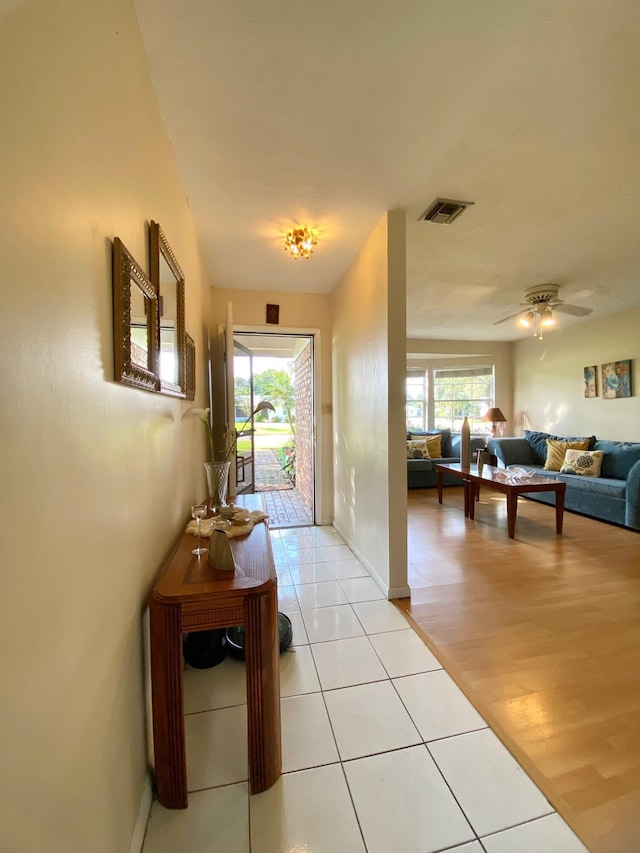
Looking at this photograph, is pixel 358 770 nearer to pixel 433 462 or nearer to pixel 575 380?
pixel 433 462

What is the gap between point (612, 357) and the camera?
183 inches

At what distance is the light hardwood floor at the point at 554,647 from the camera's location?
45.7 inches

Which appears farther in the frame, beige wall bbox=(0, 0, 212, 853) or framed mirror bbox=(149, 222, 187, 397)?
framed mirror bbox=(149, 222, 187, 397)

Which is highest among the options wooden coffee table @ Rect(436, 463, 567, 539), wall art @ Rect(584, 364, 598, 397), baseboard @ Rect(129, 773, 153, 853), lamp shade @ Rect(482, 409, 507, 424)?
wall art @ Rect(584, 364, 598, 397)

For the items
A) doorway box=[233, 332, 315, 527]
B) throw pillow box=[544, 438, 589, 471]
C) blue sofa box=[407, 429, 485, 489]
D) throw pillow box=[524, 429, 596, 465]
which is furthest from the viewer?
blue sofa box=[407, 429, 485, 489]

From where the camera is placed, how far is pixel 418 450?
5.61 meters

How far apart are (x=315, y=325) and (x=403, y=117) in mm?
2255

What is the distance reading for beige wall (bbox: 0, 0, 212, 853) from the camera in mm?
506

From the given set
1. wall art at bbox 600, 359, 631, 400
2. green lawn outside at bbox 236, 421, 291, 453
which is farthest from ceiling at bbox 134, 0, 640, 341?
green lawn outside at bbox 236, 421, 291, 453

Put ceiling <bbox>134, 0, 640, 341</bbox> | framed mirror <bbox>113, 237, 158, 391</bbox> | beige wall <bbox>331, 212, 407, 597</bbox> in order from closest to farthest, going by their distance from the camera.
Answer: framed mirror <bbox>113, 237, 158, 391</bbox>
ceiling <bbox>134, 0, 640, 341</bbox>
beige wall <bbox>331, 212, 407, 597</bbox>

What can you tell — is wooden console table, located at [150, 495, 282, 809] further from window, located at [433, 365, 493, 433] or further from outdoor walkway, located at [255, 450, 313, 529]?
window, located at [433, 365, 493, 433]

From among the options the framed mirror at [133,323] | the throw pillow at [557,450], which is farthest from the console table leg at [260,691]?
the throw pillow at [557,450]

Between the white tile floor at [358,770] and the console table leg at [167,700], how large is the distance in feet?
0.41

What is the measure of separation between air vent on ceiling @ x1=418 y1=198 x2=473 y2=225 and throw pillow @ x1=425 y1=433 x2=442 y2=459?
3897mm
